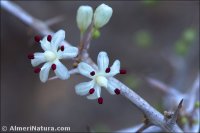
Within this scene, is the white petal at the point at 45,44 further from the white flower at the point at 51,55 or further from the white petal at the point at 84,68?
the white petal at the point at 84,68

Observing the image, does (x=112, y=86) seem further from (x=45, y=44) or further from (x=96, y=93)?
(x=45, y=44)

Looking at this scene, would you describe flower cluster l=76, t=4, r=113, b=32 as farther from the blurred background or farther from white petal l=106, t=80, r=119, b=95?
the blurred background

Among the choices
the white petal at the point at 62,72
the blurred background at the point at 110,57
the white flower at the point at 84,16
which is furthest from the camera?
the blurred background at the point at 110,57

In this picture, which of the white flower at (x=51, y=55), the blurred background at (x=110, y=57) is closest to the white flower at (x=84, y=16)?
the white flower at (x=51, y=55)

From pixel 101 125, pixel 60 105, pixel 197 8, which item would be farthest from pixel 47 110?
pixel 197 8

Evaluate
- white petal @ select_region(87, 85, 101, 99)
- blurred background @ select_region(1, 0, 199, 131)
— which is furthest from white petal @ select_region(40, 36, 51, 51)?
blurred background @ select_region(1, 0, 199, 131)

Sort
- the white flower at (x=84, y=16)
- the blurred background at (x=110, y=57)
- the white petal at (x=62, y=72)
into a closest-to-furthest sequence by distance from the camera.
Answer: the white petal at (x=62, y=72) → the white flower at (x=84, y=16) → the blurred background at (x=110, y=57)

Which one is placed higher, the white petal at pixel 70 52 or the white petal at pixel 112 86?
the white petal at pixel 70 52

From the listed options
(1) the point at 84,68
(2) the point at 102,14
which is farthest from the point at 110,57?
(1) the point at 84,68
